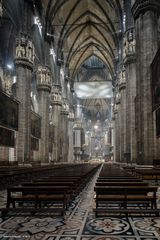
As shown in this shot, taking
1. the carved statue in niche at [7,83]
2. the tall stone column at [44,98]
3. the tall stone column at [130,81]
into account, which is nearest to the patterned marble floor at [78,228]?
the tall stone column at [130,81]

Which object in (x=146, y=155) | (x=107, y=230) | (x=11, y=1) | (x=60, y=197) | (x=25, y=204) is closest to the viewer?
(x=107, y=230)

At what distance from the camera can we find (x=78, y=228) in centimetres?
563

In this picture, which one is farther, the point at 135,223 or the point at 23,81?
the point at 23,81

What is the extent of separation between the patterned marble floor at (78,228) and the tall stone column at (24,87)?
933 inches

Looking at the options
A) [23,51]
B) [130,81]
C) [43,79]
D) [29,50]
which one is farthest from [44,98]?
[130,81]

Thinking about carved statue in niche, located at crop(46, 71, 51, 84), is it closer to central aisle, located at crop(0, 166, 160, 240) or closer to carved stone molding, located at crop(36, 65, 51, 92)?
carved stone molding, located at crop(36, 65, 51, 92)

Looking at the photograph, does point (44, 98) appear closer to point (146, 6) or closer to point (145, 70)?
point (145, 70)

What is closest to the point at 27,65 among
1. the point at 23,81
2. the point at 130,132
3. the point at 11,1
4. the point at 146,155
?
the point at 23,81

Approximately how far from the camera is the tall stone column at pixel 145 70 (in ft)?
68.8

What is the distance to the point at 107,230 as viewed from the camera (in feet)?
17.8

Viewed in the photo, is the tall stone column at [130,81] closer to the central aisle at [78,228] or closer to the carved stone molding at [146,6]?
the carved stone molding at [146,6]

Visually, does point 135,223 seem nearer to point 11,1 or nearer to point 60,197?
point 60,197

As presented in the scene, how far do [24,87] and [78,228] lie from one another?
26357 mm

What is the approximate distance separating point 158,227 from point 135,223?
54 cm
